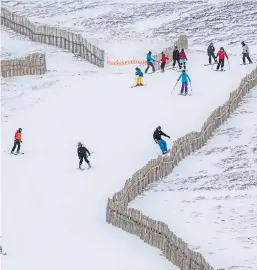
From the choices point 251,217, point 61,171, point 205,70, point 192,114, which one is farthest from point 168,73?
point 251,217

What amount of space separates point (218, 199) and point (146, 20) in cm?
3261

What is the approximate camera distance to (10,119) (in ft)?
140

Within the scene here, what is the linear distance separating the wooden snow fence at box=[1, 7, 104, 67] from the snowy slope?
1611mm

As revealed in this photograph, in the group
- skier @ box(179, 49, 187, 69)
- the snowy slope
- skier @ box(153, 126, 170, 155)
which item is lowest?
skier @ box(153, 126, 170, 155)

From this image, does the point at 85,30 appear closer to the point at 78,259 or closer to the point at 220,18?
the point at 220,18

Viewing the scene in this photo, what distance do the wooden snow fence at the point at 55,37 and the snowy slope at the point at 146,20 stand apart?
1.61 metres

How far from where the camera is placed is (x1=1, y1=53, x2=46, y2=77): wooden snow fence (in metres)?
50.4

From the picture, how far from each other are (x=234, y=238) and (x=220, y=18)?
35.1 meters

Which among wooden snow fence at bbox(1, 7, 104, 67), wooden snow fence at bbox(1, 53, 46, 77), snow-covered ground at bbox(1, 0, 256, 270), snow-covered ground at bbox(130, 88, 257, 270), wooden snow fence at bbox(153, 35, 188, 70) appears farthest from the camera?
wooden snow fence at bbox(1, 7, 104, 67)

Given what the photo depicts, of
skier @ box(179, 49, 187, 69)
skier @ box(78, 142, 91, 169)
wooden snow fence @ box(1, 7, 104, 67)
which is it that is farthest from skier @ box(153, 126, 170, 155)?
wooden snow fence @ box(1, 7, 104, 67)

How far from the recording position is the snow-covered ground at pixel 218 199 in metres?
A: 27.7

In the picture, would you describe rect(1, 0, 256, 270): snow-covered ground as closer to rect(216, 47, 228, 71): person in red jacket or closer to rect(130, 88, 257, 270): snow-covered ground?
rect(216, 47, 228, 71): person in red jacket

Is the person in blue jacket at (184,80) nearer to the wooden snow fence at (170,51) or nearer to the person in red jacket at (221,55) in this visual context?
the person in red jacket at (221,55)

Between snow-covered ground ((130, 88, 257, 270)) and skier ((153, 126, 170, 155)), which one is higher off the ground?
skier ((153, 126, 170, 155))
